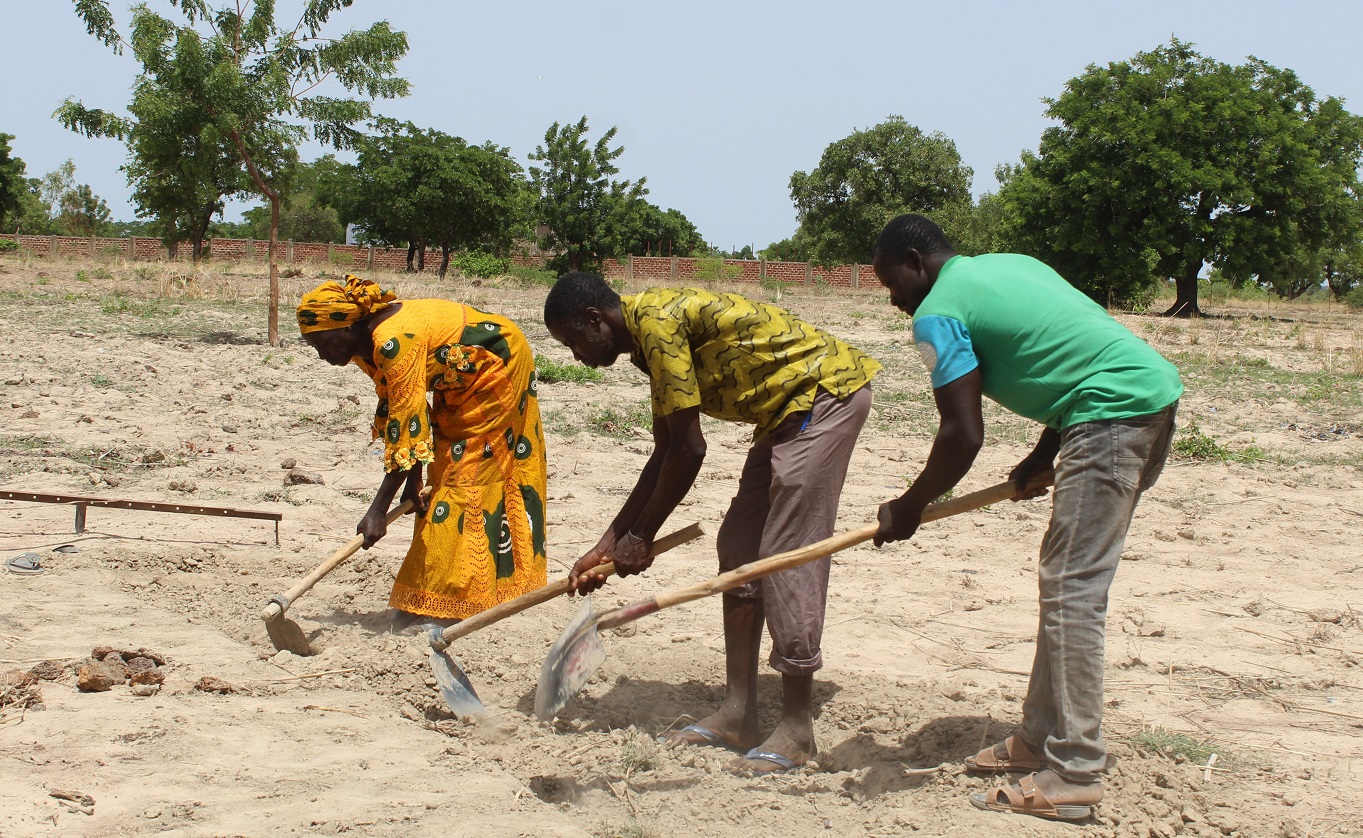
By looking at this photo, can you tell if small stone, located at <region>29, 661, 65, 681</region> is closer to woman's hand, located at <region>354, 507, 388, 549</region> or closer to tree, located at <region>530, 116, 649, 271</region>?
woman's hand, located at <region>354, 507, 388, 549</region>

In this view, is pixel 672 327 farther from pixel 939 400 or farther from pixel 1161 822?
pixel 1161 822

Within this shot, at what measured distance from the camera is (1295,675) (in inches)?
156

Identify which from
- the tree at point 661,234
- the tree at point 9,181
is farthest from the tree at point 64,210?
the tree at point 661,234

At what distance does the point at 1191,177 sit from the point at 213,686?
76.9ft

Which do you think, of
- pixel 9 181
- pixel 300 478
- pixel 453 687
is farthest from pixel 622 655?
pixel 9 181

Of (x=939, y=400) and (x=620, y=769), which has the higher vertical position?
(x=939, y=400)

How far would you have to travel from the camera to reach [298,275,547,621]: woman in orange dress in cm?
389

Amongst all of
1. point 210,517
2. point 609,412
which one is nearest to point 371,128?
point 609,412

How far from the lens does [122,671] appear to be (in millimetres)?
3656

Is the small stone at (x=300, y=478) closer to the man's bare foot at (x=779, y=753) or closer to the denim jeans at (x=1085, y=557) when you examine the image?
the man's bare foot at (x=779, y=753)

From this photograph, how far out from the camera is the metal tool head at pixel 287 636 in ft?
13.1

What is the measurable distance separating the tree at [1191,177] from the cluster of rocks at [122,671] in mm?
22782

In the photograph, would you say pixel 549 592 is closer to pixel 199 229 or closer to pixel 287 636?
pixel 287 636

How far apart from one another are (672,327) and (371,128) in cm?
1136
